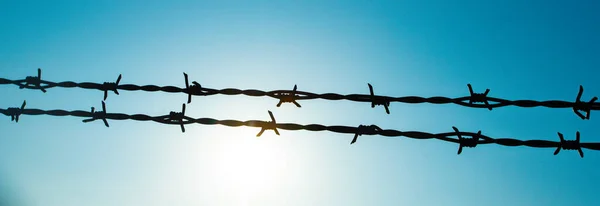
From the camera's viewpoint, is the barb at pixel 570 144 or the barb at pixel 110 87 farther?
the barb at pixel 110 87

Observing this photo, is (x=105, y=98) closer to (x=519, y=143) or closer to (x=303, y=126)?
(x=303, y=126)

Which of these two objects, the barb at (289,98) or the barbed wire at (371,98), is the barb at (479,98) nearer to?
the barbed wire at (371,98)

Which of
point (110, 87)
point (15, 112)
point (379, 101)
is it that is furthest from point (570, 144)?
point (15, 112)

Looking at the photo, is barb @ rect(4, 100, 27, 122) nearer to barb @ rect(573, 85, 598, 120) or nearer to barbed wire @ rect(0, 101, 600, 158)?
barbed wire @ rect(0, 101, 600, 158)

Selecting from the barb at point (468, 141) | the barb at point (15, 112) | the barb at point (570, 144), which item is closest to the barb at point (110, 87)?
the barb at point (15, 112)

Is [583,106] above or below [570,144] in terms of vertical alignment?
above

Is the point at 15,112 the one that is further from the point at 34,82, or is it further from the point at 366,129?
the point at 366,129

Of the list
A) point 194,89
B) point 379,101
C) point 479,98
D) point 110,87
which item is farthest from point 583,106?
point 110,87

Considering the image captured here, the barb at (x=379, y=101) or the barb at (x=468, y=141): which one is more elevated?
the barb at (x=379, y=101)

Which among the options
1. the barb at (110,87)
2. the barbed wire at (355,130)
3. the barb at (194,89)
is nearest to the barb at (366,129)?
the barbed wire at (355,130)

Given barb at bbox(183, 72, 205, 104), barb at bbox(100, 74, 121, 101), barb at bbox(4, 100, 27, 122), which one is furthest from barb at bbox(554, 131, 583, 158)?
barb at bbox(4, 100, 27, 122)

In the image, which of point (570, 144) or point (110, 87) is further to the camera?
point (110, 87)

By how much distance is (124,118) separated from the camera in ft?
11.2

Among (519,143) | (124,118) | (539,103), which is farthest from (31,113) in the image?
(539,103)
